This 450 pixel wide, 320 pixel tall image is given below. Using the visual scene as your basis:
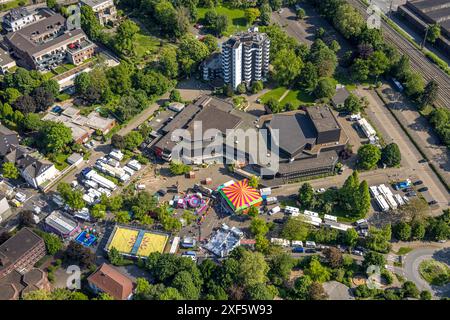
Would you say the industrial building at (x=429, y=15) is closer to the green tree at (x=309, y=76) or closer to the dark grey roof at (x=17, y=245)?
the green tree at (x=309, y=76)

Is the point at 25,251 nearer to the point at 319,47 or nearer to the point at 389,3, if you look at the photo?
the point at 319,47

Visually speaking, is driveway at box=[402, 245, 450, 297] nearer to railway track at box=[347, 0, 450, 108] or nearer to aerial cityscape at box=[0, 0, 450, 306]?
aerial cityscape at box=[0, 0, 450, 306]

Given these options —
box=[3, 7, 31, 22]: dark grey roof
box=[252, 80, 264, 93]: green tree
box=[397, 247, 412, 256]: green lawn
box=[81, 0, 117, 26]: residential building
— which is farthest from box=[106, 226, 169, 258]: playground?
box=[3, 7, 31, 22]: dark grey roof

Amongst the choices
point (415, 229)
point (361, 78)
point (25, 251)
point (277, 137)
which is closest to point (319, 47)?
point (361, 78)

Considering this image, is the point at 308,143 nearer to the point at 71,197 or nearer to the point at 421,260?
the point at 421,260

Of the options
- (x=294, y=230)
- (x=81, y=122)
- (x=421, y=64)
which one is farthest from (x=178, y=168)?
(x=421, y=64)

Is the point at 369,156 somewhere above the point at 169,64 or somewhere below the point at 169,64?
below
